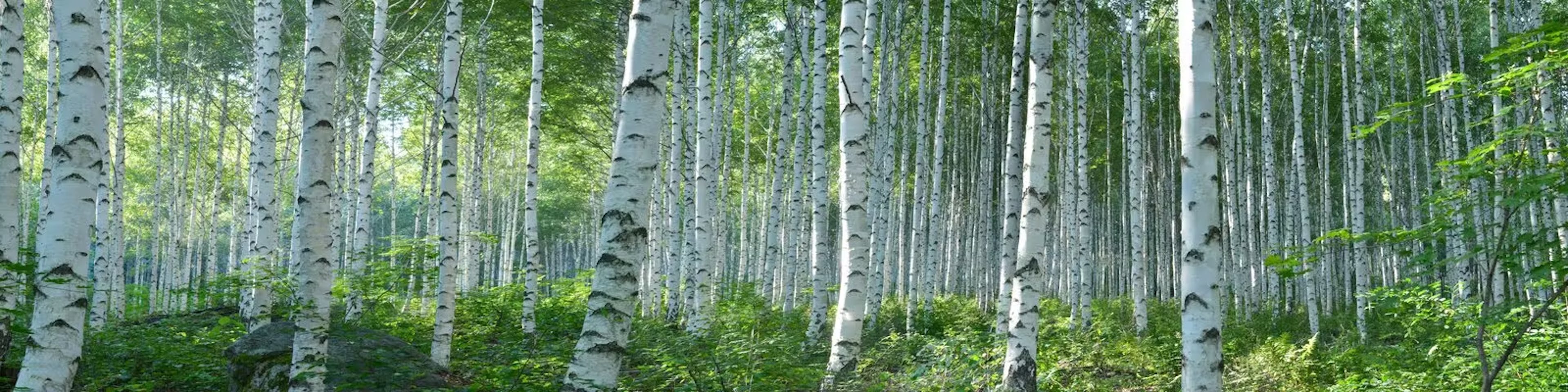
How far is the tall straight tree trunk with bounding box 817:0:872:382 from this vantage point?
23.2ft

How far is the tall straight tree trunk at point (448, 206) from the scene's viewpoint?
847cm

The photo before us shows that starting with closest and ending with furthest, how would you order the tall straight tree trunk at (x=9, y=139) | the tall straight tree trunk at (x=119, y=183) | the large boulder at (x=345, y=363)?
1. the tall straight tree trunk at (x=9, y=139)
2. the large boulder at (x=345, y=363)
3. the tall straight tree trunk at (x=119, y=183)

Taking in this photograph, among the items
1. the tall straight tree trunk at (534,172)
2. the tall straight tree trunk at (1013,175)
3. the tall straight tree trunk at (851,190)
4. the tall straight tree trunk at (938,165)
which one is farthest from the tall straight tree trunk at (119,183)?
the tall straight tree trunk at (938,165)

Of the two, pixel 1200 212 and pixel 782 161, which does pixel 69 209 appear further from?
pixel 782 161

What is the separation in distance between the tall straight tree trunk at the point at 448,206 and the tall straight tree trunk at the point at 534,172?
4.39ft

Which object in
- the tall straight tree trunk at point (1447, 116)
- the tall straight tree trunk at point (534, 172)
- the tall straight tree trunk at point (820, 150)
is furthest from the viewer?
the tall straight tree trunk at point (1447, 116)

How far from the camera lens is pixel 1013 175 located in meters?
7.79

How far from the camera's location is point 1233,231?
19188 millimetres

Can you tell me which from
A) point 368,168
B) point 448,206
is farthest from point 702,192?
point 368,168

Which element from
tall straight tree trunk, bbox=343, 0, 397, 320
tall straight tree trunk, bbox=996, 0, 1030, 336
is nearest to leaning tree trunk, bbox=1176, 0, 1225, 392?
tall straight tree trunk, bbox=996, 0, 1030, 336

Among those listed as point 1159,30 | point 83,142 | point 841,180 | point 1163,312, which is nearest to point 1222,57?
point 1159,30

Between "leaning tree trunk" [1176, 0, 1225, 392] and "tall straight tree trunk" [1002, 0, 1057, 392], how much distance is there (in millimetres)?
2274

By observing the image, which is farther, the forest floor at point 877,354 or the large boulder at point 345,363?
the forest floor at point 877,354

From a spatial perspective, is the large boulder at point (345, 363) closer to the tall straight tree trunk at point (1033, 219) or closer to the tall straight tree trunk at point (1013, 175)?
A: the tall straight tree trunk at point (1033, 219)
